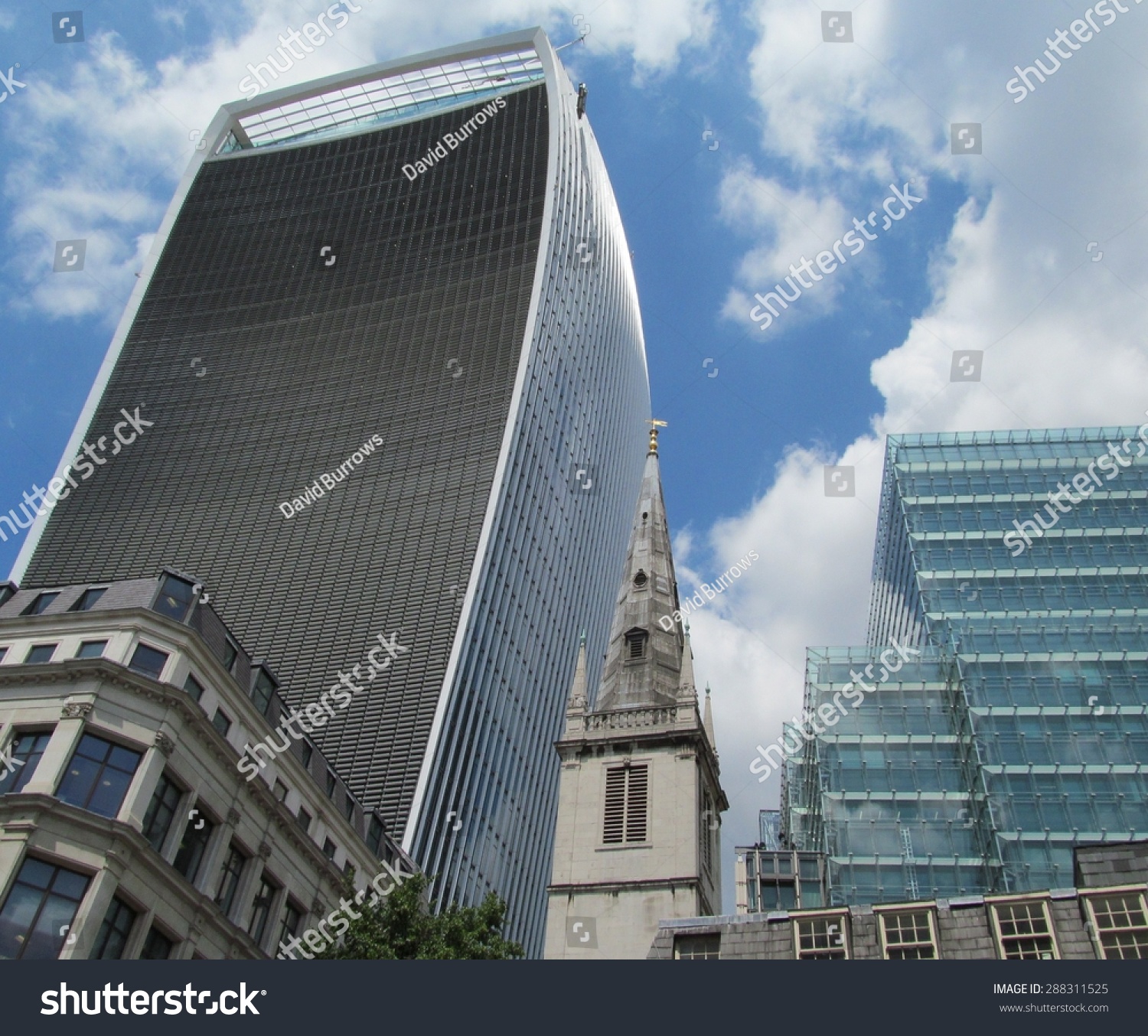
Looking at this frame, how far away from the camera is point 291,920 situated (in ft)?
131

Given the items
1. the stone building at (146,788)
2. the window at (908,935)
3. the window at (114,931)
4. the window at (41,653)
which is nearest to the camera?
the window at (114,931)

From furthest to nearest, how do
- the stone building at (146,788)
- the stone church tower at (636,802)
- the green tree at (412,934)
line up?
the stone church tower at (636,802), the green tree at (412,934), the stone building at (146,788)

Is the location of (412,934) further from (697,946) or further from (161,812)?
(697,946)

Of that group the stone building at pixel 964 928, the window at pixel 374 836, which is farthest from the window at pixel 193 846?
the stone building at pixel 964 928

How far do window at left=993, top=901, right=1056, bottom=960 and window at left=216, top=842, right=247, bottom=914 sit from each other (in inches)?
862

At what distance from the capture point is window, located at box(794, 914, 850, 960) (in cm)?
3356

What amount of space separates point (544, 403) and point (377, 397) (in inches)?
638

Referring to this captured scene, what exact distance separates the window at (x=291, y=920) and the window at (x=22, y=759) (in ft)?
34.8

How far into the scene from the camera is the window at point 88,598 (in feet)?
122

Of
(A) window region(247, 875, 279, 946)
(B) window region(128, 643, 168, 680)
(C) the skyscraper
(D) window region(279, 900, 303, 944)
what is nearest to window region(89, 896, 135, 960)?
(A) window region(247, 875, 279, 946)

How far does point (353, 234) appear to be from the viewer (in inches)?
5349

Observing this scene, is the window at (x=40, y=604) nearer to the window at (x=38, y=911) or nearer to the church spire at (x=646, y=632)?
the window at (x=38, y=911)

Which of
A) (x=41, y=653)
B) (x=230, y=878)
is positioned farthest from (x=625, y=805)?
(x=41, y=653)

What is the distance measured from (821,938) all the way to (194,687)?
19.5 m
